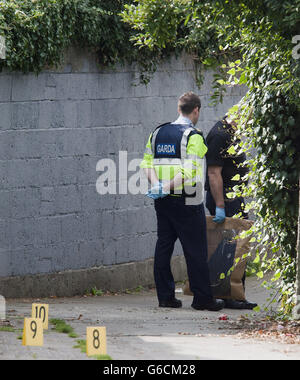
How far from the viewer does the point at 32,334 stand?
655 centimetres

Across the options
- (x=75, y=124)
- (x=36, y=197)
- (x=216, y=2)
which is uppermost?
(x=216, y=2)

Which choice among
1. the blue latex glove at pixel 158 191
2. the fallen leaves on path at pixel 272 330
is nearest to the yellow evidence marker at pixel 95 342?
the fallen leaves on path at pixel 272 330

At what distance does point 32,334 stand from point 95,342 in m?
0.57

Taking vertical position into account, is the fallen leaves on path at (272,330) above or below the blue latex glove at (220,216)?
below

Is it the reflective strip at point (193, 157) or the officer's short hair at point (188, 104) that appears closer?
the reflective strip at point (193, 157)

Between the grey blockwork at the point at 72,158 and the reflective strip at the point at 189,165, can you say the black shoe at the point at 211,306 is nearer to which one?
the reflective strip at the point at 189,165

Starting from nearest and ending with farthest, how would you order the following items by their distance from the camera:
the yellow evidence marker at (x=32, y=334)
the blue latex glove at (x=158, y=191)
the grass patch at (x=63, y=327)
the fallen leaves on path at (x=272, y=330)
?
the yellow evidence marker at (x=32, y=334), the fallen leaves on path at (x=272, y=330), the grass patch at (x=63, y=327), the blue latex glove at (x=158, y=191)

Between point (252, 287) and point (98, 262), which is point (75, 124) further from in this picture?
point (252, 287)

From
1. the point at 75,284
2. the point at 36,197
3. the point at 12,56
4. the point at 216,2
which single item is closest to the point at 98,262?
the point at 75,284

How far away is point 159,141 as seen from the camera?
9.13 meters

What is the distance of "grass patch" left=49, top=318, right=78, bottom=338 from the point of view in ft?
23.9

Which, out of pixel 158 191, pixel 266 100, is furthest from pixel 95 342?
pixel 158 191

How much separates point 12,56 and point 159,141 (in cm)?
161

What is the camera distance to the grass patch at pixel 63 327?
23.9 feet
